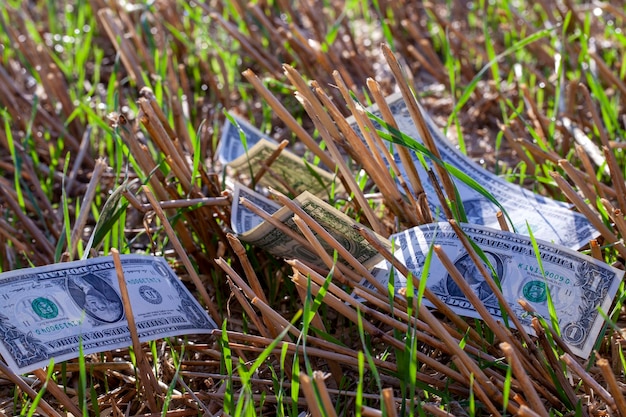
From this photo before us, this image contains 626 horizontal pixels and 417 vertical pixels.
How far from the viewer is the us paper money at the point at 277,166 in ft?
5.53

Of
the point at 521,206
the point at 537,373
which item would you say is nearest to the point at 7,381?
the point at 537,373

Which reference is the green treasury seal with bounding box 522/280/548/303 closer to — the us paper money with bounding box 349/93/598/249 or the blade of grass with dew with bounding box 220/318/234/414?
the us paper money with bounding box 349/93/598/249

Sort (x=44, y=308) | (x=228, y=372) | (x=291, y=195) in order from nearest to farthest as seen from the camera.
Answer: (x=228, y=372)
(x=44, y=308)
(x=291, y=195)

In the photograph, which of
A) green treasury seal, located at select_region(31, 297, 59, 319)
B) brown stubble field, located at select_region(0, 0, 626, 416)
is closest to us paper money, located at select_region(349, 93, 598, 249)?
brown stubble field, located at select_region(0, 0, 626, 416)

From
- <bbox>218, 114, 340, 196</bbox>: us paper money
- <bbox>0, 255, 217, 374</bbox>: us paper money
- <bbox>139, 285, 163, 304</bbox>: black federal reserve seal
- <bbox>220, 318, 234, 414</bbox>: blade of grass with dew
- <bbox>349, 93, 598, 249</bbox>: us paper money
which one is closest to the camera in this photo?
<bbox>220, 318, 234, 414</bbox>: blade of grass with dew

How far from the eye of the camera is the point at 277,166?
1737 mm

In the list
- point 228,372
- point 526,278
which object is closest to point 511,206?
point 526,278

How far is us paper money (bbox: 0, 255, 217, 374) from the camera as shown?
1.24 metres

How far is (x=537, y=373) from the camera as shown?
120 cm

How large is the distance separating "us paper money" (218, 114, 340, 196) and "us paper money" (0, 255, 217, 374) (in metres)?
0.37

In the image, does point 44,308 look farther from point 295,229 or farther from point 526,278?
point 526,278

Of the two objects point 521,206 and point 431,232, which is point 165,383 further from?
point 521,206

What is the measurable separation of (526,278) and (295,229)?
39 centimetres

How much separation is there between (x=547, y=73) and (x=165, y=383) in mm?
1614
